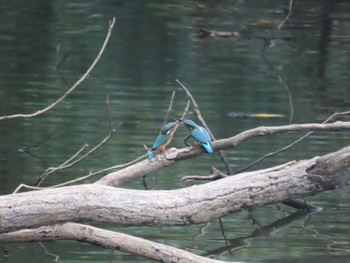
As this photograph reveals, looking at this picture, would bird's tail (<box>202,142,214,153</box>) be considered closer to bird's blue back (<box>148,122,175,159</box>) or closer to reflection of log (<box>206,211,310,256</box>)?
bird's blue back (<box>148,122,175,159</box>)

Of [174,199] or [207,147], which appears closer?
[174,199]

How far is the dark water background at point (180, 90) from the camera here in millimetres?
6293

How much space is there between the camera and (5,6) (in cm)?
1653

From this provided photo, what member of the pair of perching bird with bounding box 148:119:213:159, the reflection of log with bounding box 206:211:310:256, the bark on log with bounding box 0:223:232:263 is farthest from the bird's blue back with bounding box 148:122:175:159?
the reflection of log with bounding box 206:211:310:256

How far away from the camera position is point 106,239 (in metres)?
4.79

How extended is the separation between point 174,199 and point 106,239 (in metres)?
0.42

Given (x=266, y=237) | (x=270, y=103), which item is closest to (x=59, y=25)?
(x=270, y=103)

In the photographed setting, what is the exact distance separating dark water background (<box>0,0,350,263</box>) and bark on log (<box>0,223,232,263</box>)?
75 centimetres

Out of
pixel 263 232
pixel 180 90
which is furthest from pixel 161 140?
pixel 180 90

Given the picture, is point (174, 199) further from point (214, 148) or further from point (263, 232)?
point (263, 232)

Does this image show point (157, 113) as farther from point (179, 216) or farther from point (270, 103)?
point (179, 216)

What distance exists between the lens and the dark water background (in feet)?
20.6

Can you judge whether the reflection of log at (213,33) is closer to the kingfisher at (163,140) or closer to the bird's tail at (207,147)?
the kingfisher at (163,140)

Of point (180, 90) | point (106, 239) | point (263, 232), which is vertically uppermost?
point (106, 239)
